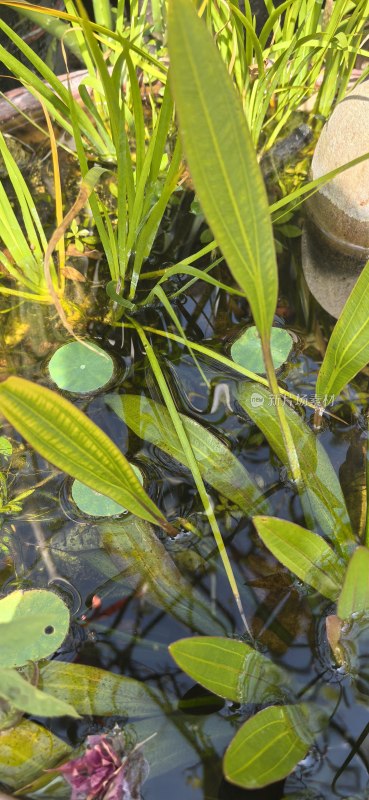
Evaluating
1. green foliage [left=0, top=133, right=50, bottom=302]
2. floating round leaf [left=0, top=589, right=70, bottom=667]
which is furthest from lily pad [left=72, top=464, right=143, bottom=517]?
green foliage [left=0, top=133, right=50, bottom=302]

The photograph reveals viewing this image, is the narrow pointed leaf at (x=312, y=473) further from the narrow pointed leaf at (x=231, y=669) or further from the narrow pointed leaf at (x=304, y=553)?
the narrow pointed leaf at (x=231, y=669)

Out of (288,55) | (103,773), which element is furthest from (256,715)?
(288,55)

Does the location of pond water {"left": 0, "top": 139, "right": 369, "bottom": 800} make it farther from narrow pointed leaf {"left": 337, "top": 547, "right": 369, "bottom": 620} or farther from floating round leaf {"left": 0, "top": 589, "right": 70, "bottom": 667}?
Answer: narrow pointed leaf {"left": 337, "top": 547, "right": 369, "bottom": 620}

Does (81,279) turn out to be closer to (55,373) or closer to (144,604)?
(55,373)

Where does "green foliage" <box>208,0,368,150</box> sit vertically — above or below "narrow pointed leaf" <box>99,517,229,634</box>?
above

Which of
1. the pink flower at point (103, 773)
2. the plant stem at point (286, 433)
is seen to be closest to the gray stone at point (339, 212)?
the plant stem at point (286, 433)

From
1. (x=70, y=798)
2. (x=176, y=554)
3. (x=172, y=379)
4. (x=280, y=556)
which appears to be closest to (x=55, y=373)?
(x=172, y=379)

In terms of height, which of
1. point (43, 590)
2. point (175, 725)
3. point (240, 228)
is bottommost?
point (175, 725)
